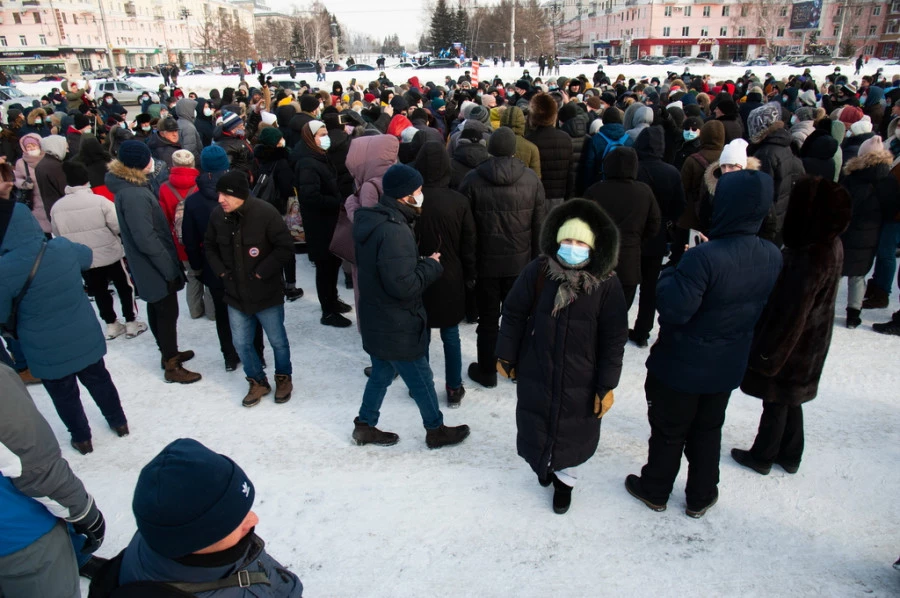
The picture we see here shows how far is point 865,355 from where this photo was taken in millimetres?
4746

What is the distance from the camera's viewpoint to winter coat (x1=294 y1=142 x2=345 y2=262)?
520 cm

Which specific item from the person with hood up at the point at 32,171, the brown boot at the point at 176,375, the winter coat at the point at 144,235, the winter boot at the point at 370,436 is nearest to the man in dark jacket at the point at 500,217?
the winter boot at the point at 370,436

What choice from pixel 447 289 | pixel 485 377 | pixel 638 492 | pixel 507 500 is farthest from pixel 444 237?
pixel 638 492

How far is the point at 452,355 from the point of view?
4117mm

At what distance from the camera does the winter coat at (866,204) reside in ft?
15.8

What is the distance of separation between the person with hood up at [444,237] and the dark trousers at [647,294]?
1.75 m

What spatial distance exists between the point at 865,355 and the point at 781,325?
2.60m

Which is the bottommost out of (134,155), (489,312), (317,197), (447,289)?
(489,312)

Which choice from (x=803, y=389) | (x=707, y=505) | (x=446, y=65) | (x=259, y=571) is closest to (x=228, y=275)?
(x=259, y=571)

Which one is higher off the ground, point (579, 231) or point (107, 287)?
point (579, 231)

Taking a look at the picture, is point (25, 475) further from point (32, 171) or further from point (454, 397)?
point (32, 171)

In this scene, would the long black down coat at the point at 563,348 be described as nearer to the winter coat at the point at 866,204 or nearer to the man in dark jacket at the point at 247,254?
the man in dark jacket at the point at 247,254

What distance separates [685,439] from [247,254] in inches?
122

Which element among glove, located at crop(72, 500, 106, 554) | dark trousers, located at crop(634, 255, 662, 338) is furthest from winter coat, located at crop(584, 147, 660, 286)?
glove, located at crop(72, 500, 106, 554)
